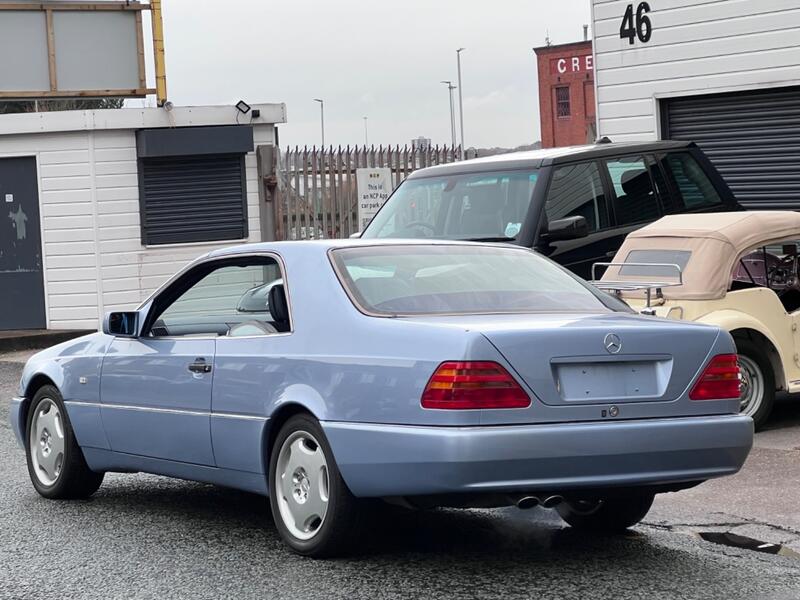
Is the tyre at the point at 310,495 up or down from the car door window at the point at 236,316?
down

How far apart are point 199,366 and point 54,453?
68.1 inches

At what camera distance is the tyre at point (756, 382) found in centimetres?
975

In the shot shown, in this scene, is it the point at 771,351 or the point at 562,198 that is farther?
the point at 562,198

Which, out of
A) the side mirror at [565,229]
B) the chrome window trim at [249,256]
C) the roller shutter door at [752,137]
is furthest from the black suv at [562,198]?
the chrome window trim at [249,256]

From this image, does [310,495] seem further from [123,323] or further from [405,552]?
[123,323]

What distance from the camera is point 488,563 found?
6.12 metres

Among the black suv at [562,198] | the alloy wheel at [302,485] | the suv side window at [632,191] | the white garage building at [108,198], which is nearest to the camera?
the alloy wheel at [302,485]

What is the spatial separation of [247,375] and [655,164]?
660 cm

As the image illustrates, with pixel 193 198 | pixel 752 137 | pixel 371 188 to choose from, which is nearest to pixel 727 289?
pixel 752 137

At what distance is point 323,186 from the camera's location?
848 inches

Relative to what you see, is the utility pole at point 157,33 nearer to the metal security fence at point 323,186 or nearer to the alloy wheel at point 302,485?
the metal security fence at point 323,186

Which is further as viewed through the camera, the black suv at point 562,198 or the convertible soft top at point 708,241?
the black suv at point 562,198

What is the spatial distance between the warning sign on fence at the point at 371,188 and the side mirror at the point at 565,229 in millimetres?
9373

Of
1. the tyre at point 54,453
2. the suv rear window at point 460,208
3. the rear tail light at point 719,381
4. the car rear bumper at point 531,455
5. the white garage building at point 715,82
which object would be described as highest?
the white garage building at point 715,82
